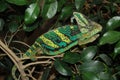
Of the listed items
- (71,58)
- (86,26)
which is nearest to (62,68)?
(71,58)

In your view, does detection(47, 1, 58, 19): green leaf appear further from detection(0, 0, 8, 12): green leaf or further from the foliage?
detection(0, 0, 8, 12): green leaf

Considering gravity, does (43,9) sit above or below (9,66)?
above

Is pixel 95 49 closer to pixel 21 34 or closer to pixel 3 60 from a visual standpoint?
pixel 3 60

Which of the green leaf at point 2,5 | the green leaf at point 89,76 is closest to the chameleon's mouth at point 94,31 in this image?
the green leaf at point 89,76

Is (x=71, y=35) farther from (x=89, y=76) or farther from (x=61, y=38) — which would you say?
(x=89, y=76)

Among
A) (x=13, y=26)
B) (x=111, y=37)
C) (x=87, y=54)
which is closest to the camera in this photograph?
(x=111, y=37)

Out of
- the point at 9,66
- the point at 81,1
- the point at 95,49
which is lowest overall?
the point at 9,66

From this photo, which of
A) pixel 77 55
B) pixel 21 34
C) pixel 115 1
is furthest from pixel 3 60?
pixel 115 1
